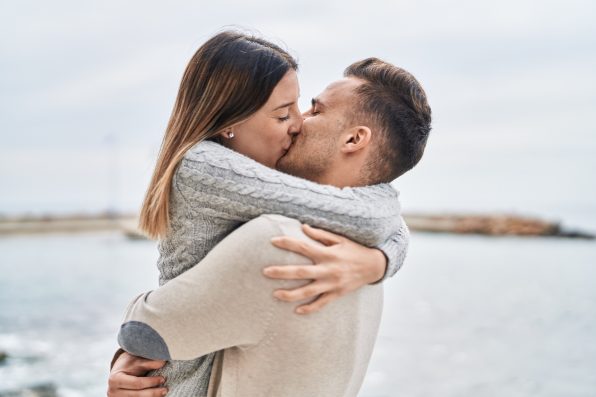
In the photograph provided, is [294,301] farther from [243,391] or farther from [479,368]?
[479,368]

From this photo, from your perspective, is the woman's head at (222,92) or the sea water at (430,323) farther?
the sea water at (430,323)

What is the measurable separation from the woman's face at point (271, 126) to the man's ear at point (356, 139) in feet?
0.50

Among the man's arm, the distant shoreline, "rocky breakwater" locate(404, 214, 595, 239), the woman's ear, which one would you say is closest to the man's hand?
the man's arm

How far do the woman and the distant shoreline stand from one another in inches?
996

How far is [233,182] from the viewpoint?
52.9 inches

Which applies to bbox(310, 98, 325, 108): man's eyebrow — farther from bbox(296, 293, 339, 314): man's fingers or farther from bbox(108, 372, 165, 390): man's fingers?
bbox(108, 372, 165, 390): man's fingers

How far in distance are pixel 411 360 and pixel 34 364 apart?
545 cm

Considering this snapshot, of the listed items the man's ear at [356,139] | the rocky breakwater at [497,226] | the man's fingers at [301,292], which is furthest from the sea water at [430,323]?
the man's fingers at [301,292]

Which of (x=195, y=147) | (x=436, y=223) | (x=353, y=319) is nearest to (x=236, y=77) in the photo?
(x=195, y=147)

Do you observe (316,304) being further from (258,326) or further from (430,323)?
(430,323)

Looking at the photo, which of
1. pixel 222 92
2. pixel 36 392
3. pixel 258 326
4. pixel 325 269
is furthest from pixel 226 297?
pixel 36 392

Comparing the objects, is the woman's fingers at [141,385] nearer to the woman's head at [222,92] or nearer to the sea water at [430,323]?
the woman's head at [222,92]

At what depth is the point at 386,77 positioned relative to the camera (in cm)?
162

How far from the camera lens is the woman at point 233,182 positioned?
1341 millimetres
